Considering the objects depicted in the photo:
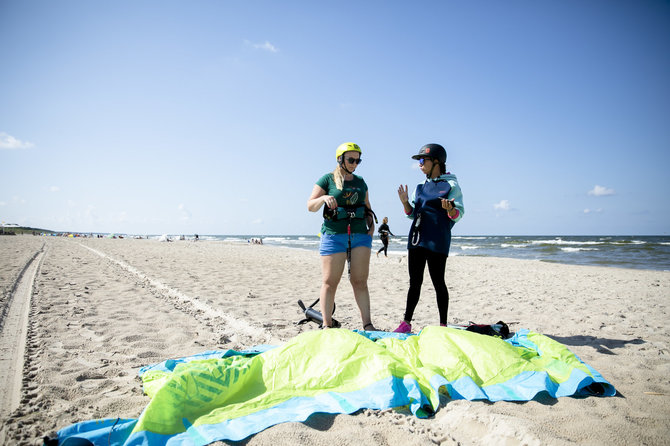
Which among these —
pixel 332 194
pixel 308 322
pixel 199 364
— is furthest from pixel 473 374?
pixel 308 322

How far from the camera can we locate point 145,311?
441 cm

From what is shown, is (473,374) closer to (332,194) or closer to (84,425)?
(332,194)

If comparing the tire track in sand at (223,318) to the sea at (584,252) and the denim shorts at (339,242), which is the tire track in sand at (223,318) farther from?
the sea at (584,252)

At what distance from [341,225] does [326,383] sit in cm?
165

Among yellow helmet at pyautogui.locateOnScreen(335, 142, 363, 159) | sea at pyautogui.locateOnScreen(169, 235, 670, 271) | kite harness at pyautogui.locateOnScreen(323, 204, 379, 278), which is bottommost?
→ sea at pyautogui.locateOnScreen(169, 235, 670, 271)

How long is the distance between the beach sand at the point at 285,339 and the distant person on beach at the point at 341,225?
0.94 meters

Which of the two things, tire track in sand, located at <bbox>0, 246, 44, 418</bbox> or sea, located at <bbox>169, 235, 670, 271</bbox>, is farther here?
sea, located at <bbox>169, 235, 670, 271</bbox>

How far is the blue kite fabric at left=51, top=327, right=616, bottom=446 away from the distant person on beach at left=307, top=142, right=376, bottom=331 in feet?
3.50

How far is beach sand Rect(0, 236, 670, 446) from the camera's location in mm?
1726

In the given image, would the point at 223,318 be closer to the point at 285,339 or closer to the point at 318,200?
the point at 285,339

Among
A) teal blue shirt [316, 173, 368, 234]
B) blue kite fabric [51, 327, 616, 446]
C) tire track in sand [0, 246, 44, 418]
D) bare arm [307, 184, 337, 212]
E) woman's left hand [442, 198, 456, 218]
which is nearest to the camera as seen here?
blue kite fabric [51, 327, 616, 446]

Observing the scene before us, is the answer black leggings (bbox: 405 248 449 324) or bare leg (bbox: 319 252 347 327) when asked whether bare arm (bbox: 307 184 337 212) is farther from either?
black leggings (bbox: 405 248 449 324)

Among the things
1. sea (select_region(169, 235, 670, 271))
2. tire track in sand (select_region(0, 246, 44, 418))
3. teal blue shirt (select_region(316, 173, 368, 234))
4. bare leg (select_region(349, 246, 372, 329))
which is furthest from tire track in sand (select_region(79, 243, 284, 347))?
sea (select_region(169, 235, 670, 271))

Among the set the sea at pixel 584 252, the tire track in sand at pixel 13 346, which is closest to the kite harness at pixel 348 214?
the tire track in sand at pixel 13 346
